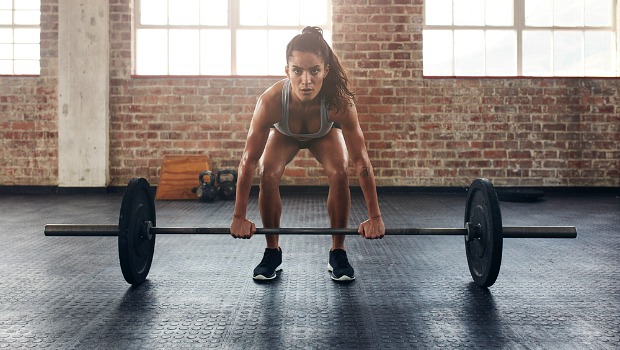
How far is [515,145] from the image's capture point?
5.65 meters

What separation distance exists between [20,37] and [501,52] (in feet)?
16.5

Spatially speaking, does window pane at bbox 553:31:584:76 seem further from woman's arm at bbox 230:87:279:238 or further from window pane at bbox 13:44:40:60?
window pane at bbox 13:44:40:60

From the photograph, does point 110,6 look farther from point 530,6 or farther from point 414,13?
point 530,6

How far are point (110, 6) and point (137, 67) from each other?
0.65 metres

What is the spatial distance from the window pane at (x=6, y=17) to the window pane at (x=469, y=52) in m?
4.62

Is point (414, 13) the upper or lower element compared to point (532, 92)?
upper

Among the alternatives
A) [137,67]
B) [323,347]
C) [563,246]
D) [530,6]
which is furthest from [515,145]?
[323,347]

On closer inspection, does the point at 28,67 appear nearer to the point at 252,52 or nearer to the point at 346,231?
the point at 252,52

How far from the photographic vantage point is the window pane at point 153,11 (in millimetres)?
5695

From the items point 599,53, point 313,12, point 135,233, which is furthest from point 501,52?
point 135,233

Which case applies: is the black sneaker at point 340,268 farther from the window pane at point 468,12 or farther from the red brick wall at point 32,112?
the red brick wall at point 32,112

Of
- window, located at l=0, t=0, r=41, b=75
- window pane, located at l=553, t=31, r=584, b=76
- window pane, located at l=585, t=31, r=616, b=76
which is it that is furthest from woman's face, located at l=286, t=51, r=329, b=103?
window pane, located at l=585, t=31, r=616, b=76

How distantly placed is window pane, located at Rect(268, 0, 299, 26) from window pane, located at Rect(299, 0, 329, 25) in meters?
0.05

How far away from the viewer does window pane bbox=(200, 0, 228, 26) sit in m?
5.68
